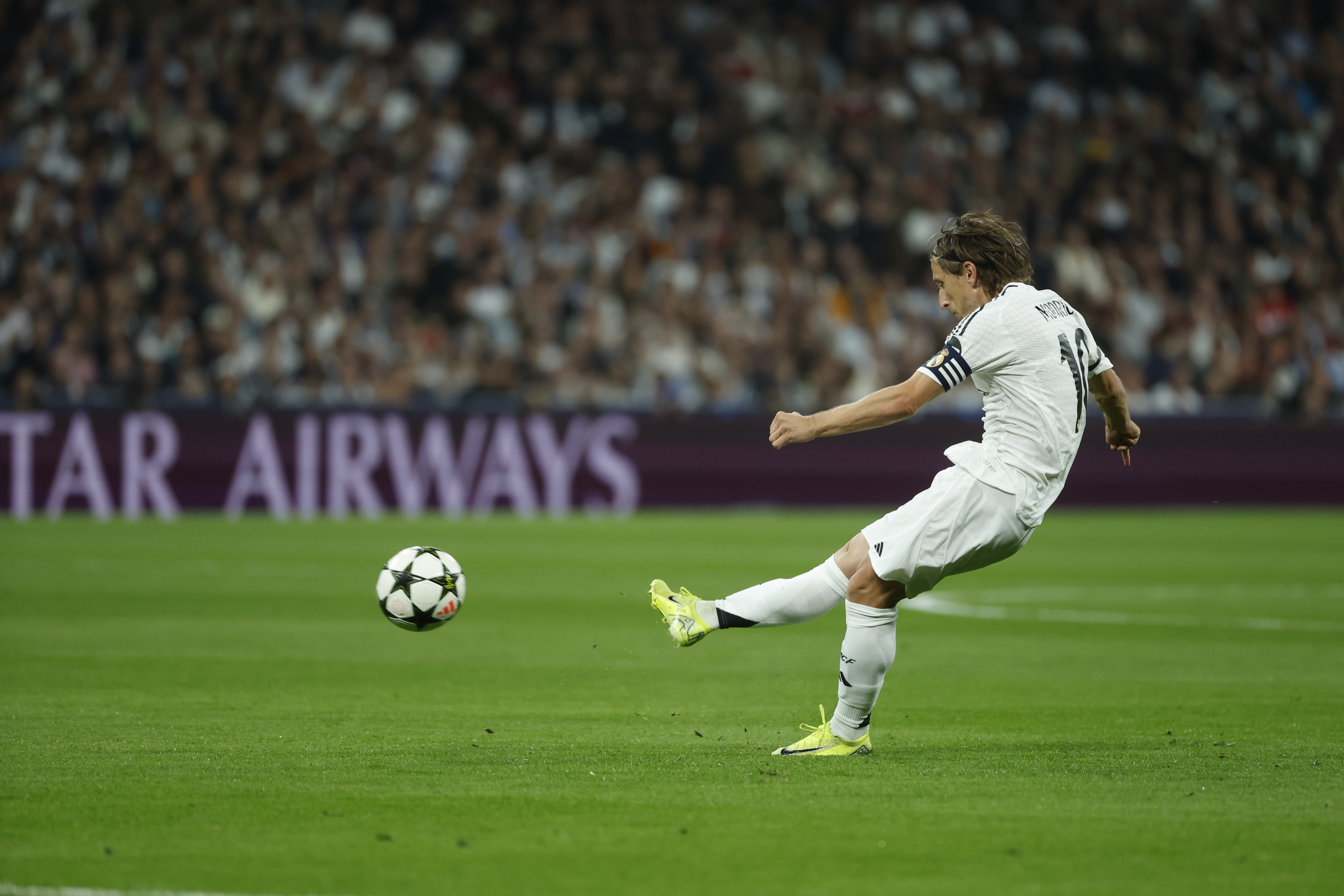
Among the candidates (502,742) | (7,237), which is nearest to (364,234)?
(7,237)

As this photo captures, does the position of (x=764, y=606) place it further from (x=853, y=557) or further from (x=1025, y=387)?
(x=1025, y=387)

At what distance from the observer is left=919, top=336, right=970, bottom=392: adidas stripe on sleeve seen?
6.40 metres

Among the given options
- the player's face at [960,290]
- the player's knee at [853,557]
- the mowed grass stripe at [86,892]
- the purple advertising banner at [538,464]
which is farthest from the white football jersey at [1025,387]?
the purple advertising banner at [538,464]

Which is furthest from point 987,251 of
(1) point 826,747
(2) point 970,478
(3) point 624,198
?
(3) point 624,198

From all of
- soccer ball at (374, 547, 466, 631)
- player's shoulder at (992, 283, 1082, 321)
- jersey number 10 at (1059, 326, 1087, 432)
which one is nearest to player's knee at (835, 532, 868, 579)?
jersey number 10 at (1059, 326, 1087, 432)

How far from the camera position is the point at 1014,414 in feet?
22.0

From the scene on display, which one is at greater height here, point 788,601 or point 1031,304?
point 1031,304

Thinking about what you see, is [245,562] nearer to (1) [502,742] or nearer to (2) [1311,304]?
(1) [502,742]

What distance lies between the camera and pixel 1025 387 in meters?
6.67

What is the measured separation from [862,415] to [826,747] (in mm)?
1414

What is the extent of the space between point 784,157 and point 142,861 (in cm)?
2239

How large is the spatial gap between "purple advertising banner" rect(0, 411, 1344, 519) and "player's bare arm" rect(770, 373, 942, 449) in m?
15.4

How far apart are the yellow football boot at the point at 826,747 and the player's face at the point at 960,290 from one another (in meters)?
1.70

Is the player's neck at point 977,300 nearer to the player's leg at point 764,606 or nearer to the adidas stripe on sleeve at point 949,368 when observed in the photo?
the adidas stripe on sleeve at point 949,368
